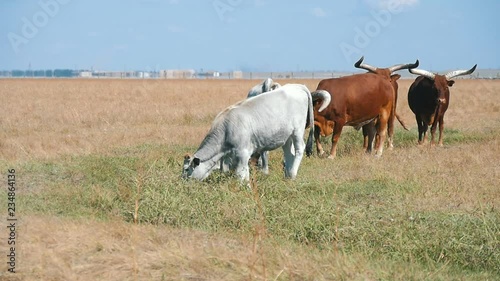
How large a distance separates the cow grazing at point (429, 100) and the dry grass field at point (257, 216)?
1.38 m

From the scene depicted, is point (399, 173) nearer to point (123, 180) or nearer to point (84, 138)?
point (123, 180)

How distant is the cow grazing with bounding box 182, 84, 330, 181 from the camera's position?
8719 mm

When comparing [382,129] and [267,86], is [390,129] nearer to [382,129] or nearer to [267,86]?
[382,129]

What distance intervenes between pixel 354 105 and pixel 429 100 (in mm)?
3425

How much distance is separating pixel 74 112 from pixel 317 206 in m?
14.3

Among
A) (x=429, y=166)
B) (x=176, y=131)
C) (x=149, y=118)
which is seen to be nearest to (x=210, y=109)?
(x=149, y=118)

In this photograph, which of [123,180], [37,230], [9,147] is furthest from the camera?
[9,147]

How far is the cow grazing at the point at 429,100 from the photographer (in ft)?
48.2

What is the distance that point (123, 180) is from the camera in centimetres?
920

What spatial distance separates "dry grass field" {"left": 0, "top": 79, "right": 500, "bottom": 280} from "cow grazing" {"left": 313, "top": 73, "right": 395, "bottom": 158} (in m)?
0.61

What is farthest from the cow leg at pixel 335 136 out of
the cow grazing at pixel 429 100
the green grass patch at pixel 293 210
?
the cow grazing at pixel 429 100

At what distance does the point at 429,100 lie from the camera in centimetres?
1509

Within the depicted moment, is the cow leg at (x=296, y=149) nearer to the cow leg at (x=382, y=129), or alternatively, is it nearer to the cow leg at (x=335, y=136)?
the cow leg at (x=335, y=136)

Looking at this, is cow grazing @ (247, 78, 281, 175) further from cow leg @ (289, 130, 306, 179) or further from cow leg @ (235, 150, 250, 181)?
cow leg @ (235, 150, 250, 181)
